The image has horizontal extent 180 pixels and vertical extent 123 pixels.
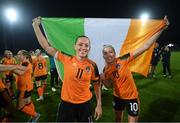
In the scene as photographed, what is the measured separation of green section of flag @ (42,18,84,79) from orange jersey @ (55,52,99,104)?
2660 millimetres

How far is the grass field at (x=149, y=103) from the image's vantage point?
359 inches

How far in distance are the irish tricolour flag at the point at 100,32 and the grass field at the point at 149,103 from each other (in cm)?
200

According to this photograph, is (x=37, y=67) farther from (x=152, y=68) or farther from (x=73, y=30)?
(x=152, y=68)

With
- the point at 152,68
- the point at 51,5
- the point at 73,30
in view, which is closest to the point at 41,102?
the point at 73,30

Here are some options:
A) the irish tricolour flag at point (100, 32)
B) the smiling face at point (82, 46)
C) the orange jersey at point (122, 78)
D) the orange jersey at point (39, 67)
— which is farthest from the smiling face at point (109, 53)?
the orange jersey at point (39, 67)

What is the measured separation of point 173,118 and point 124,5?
54479mm

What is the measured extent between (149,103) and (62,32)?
162 inches

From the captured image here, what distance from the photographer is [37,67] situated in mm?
12250

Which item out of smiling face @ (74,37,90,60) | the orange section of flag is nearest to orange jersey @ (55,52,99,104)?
smiling face @ (74,37,90,60)

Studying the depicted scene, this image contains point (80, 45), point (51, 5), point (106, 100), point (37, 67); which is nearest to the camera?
point (80, 45)

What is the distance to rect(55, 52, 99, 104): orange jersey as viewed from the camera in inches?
213

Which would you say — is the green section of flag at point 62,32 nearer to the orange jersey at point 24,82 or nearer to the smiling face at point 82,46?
the orange jersey at point 24,82

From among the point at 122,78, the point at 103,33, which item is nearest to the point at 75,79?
the point at 122,78

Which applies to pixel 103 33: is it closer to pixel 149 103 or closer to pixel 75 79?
pixel 149 103
